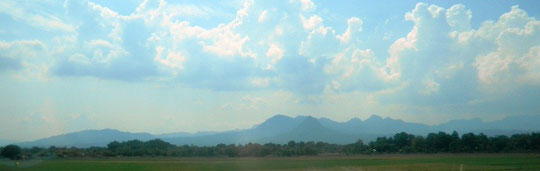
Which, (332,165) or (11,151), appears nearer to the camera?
(332,165)

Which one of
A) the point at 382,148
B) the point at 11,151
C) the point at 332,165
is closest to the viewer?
the point at 332,165

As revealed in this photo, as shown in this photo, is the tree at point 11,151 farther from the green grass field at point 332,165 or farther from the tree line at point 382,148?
the green grass field at point 332,165

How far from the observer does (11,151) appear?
6825 centimetres

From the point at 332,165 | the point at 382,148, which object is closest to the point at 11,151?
the point at 332,165

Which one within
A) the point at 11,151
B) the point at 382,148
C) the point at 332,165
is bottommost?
the point at 332,165

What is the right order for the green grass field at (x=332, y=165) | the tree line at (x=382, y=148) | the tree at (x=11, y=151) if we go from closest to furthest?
the green grass field at (x=332, y=165), the tree at (x=11, y=151), the tree line at (x=382, y=148)

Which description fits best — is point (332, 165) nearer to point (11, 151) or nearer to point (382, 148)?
point (382, 148)

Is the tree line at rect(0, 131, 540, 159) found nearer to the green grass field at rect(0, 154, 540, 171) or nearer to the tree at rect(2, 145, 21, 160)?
the tree at rect(2, 145, 21, 160)

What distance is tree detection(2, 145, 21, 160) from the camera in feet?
222

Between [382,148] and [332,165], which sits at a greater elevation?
[382,148]

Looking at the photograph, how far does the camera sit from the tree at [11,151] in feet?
222

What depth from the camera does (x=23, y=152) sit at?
229 feet

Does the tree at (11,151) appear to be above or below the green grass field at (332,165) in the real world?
above

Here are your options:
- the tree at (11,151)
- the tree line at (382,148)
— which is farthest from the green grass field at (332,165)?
the tree line at (382,148)
